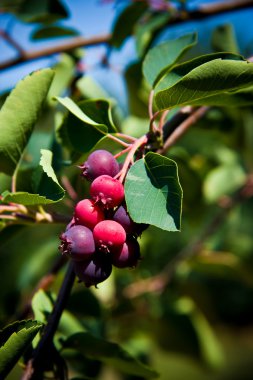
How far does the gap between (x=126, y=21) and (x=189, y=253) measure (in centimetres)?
97

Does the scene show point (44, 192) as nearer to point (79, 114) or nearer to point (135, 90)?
point (79, 114)

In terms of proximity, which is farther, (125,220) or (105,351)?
(105,351)

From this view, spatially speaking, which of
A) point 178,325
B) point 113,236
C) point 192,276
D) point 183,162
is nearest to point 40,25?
point 183,162

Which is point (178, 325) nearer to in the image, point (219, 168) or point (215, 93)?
point (219, 168)

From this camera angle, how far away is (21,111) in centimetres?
75

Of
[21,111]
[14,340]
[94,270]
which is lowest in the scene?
[14,340]

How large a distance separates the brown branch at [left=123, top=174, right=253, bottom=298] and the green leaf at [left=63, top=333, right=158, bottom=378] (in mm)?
978

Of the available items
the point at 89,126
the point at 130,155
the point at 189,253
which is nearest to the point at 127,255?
the point at 130,155

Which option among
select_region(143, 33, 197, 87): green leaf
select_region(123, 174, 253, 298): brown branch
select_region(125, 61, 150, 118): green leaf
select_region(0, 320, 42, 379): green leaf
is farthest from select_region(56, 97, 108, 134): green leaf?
select_region(123, 174, 253, 298): brown branch

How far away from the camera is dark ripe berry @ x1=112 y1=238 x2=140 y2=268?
0.63 metres

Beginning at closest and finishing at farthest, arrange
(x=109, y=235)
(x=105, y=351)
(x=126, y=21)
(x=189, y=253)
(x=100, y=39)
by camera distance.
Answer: (x=109, y=235)
(x=105, y=351)
(x=126, y=21)
(x=100, y=39)
(x=189, y=253)

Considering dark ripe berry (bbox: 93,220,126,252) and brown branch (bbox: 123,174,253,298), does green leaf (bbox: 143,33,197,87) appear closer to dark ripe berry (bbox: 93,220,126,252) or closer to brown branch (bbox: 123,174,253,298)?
dark ripe berry (bbox: 93,220,126,252)

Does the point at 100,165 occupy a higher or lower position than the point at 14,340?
higher

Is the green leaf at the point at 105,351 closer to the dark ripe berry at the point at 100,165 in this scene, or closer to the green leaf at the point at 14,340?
the green leaf at the point at 14,340
